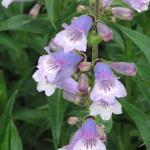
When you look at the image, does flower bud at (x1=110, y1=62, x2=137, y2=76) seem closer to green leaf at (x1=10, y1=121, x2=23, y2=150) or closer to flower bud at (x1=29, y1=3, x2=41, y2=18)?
green leaf at (x1=10, y1=121, x2=23, y2=150)

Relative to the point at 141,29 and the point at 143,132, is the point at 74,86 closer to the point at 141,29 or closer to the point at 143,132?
the point at 143,132

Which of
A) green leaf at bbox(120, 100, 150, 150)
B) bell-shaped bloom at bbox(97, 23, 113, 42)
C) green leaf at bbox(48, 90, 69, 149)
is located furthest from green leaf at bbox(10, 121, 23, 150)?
bell-shaped bloom at bbox(97, 23, 113, 42)

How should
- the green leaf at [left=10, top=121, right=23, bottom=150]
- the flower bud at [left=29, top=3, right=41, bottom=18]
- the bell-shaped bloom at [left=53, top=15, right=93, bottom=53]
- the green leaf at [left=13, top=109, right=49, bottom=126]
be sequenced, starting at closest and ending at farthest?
the bell-shaped bloom at [left=53, top=15, right=93, bottom=53], the green leaf at [left=10, top=121, right=23, bottom=150], the flower bud at [left=29, top=3, right=41, bottom=18], the green leaf at [left=13, top=109, right=49, bottom=126]

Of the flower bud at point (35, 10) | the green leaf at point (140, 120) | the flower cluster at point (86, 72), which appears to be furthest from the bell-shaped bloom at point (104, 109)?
the flower bud at point (35, 10)

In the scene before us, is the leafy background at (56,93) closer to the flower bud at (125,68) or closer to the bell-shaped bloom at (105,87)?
the flower bud at (125,68)

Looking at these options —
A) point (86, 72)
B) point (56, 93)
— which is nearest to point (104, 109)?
point (86, 72)
